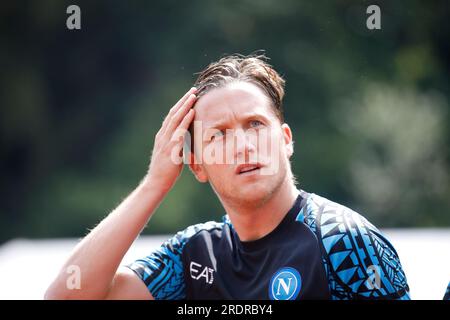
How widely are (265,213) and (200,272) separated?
43cm

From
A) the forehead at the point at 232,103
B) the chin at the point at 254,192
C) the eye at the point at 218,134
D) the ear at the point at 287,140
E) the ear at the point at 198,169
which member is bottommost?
the chin at the point at 254,192

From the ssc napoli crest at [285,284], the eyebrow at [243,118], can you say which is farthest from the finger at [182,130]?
the ssc napoli crest at [285,284]

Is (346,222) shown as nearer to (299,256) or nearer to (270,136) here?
(299,256)

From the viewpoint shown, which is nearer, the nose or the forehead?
the nose

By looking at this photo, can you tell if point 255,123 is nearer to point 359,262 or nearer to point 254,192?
point 254,192

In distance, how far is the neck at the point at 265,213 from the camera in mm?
3168

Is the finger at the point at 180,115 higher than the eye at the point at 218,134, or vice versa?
the finger at the point at 180,115

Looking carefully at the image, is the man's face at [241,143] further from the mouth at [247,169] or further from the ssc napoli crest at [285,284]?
the ssc napoli crest at [285,284]

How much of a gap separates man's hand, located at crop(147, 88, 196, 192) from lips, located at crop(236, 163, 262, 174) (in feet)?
1.10

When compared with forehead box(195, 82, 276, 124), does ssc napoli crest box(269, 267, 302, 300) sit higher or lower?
lower

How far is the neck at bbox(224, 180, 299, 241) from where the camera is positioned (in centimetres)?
317

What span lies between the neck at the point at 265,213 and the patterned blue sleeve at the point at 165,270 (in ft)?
1.12

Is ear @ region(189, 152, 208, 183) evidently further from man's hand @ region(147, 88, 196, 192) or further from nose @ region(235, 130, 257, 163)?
nose @ region(235, 130, 257, 163)

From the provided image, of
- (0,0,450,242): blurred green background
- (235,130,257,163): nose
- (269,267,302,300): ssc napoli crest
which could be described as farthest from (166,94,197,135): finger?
(0,0,450,242): blurred green background
